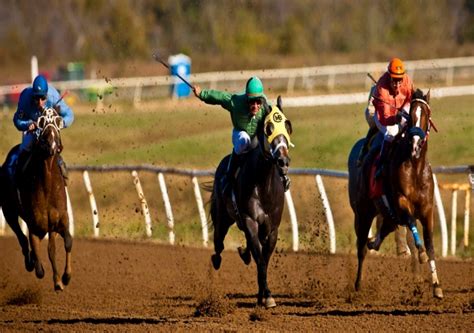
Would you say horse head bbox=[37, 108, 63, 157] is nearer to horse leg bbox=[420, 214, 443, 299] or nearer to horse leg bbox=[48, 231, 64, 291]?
horse leg bbox=[48, 231, 64, 291]

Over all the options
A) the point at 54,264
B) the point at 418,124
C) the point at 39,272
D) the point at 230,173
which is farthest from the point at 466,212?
the point at 39,272

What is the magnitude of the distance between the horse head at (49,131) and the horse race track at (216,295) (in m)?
1.55

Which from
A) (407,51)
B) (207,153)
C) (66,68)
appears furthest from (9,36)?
(207,153)

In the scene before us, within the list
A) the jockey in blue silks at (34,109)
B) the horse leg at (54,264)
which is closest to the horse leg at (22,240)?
the horse leg at (54,264)

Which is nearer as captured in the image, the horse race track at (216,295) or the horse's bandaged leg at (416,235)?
the horse race track at (216,295)

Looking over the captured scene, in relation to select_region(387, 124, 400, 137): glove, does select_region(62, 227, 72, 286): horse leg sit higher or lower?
lower

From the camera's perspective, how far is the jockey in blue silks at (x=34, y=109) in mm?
11719

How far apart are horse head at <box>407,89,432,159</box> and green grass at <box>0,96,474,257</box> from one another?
4.60 metres

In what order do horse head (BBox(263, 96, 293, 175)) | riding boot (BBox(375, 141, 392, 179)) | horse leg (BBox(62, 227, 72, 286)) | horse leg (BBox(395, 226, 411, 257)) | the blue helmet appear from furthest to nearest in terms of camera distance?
1. horse leg (BBox(395, 226, 411, 257))
2. horse leg (BBox(62, 227, 72, 286))
3. the blue helmet
4. riding boot (BBox(375, 141, 392, 179))
5. horse head (BBox(263, 96, 293, 175))

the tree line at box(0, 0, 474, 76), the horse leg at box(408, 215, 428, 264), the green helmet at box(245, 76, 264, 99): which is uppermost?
the tree line at box(0, 0, 474, 76)

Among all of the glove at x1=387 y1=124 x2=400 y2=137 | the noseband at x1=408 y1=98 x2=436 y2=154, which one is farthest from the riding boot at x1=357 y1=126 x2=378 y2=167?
the noseband at x1=408 y1=98 x2=436 y2=154

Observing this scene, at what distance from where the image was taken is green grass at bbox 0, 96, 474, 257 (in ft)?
63.8

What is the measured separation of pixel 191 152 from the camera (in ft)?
92.9

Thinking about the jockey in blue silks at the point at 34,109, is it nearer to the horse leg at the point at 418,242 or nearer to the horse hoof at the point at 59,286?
the horse hoof at the point at 59,286
